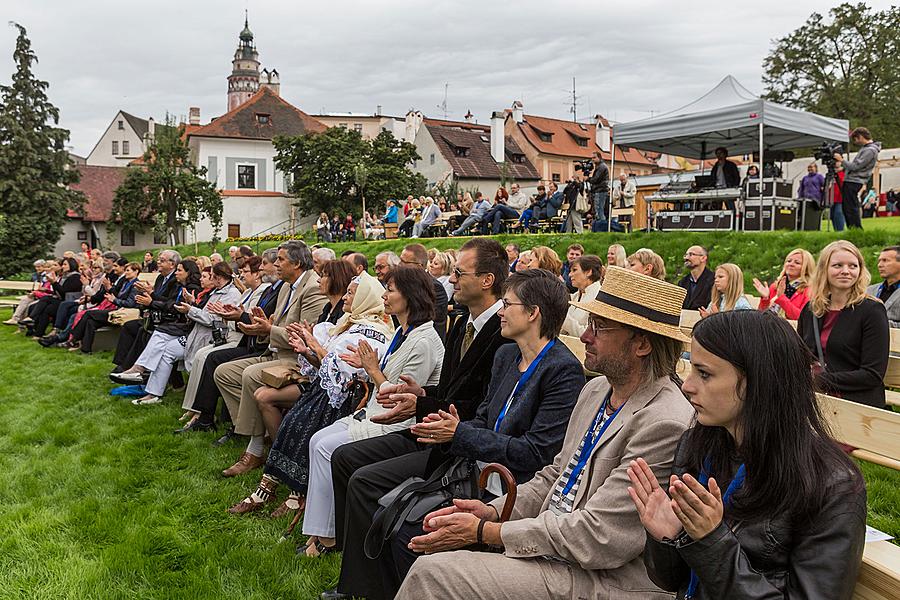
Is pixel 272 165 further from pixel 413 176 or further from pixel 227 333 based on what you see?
pixel 227 333

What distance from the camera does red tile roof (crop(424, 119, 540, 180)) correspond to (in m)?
48.0

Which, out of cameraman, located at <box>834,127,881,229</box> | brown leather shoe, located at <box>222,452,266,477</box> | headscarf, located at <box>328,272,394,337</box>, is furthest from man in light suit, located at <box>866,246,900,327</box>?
cameraman, located at <box>834,127,881,229</box>

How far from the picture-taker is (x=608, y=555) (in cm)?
231

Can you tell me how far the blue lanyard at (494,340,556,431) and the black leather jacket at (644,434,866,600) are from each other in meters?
1.47

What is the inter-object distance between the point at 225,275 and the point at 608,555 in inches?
243

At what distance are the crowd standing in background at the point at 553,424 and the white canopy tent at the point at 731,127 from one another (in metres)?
7.02

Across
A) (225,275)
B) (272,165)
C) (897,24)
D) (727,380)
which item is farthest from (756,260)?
(272,165)

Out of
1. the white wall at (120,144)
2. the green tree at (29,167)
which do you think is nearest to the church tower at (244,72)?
the white wall at (120,144)

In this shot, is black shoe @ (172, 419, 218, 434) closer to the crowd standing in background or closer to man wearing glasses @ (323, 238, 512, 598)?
the crowd standing in background

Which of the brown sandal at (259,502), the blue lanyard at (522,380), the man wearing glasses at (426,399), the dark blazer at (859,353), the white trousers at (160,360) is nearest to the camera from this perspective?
the blue lanyard at (522,380)

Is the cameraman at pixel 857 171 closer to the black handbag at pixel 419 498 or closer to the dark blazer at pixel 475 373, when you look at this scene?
the dark blazer at pixel 475 373

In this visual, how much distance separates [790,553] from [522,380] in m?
1.59

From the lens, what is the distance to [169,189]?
41.4m

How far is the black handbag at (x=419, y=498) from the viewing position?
3.11m
